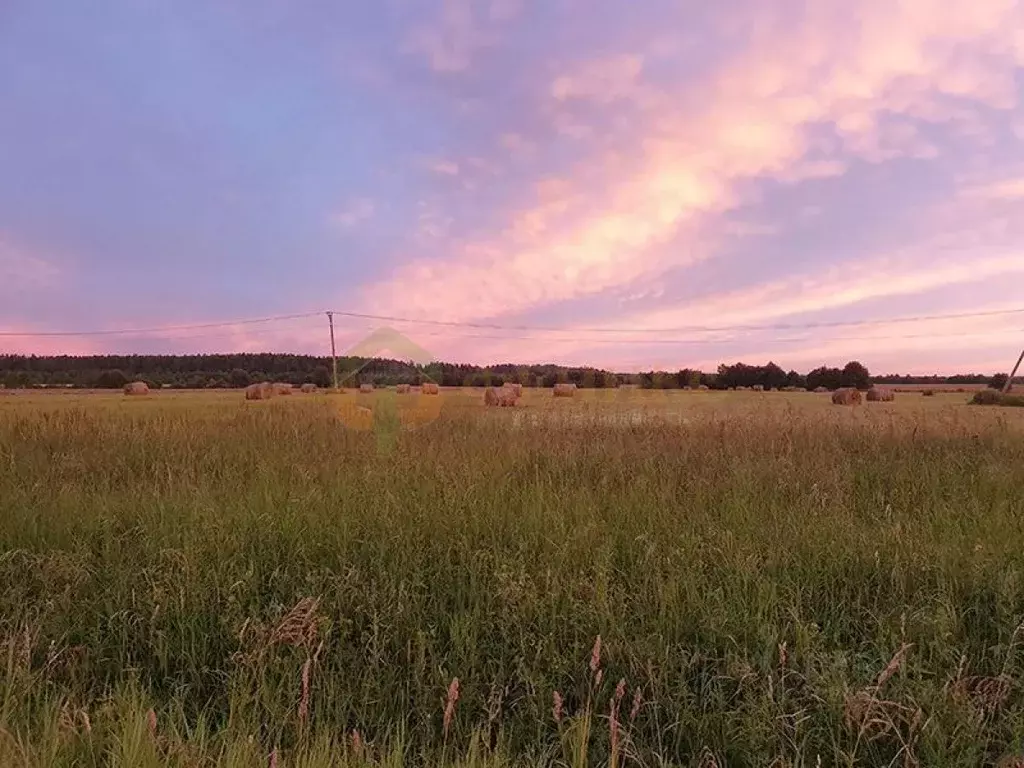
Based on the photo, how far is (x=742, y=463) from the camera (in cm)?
716

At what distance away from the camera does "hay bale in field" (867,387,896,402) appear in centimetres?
3312

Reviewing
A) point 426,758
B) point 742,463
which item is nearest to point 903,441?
point 742,463

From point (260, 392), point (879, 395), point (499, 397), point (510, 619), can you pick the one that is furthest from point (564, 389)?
point (510, 619)

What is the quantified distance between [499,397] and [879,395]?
22681mm

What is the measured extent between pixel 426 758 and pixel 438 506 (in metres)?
2.72

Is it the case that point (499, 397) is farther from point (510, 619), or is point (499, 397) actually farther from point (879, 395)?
point (879, 395)

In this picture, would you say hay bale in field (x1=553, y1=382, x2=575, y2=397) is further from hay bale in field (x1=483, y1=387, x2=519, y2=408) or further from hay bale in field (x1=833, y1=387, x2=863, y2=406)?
hay bale in field (x1=833, y1=387, x2=863, y2=406)

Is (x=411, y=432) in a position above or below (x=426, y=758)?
above

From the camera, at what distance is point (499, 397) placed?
75.2 feet

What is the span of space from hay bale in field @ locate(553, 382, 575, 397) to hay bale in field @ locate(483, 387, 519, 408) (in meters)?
5.35

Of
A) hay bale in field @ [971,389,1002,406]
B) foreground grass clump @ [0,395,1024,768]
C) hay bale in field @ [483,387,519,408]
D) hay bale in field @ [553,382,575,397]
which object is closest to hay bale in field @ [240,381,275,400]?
hay bale in field @ [483,387,519,408]

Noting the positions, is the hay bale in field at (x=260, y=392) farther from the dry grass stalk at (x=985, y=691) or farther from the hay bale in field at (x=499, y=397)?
the dry grass stalk at (x=985, y=691)

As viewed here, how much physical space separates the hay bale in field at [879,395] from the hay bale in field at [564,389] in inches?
619

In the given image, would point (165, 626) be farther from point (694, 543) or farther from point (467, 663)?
point (694, 543)
